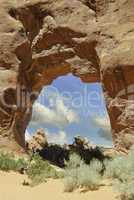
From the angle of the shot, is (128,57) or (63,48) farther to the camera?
(63,48)

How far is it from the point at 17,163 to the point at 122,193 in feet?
19.8

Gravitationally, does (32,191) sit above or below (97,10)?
below

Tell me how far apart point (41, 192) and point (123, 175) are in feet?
8.23

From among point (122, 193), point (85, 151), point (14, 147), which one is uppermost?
point (122, 193)

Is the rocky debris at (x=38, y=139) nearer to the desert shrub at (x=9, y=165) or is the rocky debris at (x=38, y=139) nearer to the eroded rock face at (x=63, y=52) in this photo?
the eroded rock face at (x=63, y=52)

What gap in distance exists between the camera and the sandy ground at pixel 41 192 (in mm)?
8516

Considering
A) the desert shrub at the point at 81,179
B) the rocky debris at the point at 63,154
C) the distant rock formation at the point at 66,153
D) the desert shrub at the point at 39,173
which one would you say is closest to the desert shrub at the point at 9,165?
the desert shrub at the point at 39,173

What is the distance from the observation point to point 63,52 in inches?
795

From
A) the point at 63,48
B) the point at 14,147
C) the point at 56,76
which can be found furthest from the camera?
the point at 56,76

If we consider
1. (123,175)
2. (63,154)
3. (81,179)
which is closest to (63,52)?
(63,154)

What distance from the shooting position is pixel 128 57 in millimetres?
12742

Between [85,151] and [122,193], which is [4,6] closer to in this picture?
[85,151]

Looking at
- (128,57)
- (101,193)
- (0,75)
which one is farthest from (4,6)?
(101,193)

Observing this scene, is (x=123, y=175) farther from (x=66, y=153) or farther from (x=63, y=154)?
(x=66, y=153)
